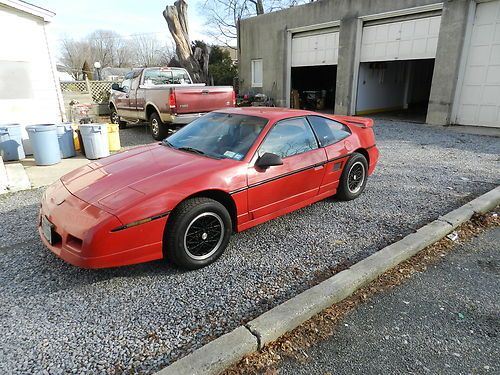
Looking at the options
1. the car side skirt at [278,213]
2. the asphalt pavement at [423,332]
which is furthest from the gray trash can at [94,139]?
the asphalt pavement at [423,332]

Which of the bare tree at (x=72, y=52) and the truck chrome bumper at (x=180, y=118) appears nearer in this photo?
the truck chrome bumper at (x=180, y=118)

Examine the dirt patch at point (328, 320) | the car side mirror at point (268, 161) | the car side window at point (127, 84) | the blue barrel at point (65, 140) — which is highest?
the car side window at point (127, 84)

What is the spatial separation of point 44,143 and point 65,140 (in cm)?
67

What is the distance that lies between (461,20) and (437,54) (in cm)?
110

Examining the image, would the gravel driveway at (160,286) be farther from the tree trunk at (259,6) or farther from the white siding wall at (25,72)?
the tree trunk at (259,6)

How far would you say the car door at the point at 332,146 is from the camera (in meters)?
4.16

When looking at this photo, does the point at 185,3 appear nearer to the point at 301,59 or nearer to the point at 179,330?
the point at 301,59

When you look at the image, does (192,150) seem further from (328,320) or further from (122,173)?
(328,320)

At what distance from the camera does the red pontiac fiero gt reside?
265 centimetres

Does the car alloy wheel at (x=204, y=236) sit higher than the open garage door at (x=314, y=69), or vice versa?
the open garage door at (x=314, y=69)

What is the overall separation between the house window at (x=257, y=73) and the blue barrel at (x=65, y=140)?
1227 cm

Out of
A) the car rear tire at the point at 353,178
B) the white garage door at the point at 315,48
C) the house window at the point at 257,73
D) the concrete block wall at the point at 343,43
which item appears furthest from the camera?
the house window at the point at 257,73

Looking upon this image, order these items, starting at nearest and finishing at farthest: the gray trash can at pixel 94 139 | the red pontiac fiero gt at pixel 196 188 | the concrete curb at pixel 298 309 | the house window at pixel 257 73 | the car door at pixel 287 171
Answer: the concrete curb at pixel 298 309 < the red pontiac fiero gt at pixel 196 188 < the car door at pixel 287 171 < the gray trash can at pixel 94 139 < the house window at pixel 257 73

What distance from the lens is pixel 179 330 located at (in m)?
2.31
